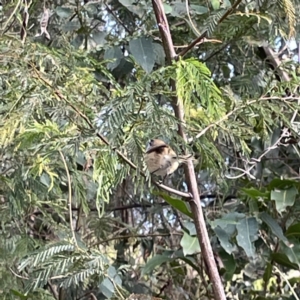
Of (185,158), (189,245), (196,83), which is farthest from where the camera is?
(189,245)

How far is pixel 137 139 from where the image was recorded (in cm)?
68

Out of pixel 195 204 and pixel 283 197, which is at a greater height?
pixel 195 204

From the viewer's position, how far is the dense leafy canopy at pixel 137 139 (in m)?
0.72

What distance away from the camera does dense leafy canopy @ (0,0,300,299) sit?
72cm

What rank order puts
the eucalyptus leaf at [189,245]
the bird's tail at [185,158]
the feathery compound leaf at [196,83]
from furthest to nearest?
the eucalyptus leaf at [189,245] < the bird's tail at [185,158] < the feathery compound leaf at [196,83]

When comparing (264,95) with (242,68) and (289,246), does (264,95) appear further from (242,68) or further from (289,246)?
(242,68)

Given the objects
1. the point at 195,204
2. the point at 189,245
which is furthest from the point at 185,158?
the point at 189,245

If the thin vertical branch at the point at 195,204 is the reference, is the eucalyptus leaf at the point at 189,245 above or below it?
below

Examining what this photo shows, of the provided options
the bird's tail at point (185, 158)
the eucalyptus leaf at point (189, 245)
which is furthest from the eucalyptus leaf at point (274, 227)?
the bird's tail at point (185, 158)

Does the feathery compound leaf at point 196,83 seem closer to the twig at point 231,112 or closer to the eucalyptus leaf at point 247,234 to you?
the twig at point 231,112

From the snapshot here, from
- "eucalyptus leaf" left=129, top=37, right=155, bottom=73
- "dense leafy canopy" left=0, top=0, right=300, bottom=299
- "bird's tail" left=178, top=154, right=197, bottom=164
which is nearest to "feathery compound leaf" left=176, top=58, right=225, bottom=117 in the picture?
"dense leafy canopy" left=0, top=0, right=300, bottom=299

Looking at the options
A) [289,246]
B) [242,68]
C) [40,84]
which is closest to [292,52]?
[242,68]

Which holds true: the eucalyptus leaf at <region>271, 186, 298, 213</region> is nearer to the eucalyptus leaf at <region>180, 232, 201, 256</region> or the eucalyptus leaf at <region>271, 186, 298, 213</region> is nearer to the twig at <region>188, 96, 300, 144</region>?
the eucalyptus leaf at <region>180, 232, 201, 256</region>

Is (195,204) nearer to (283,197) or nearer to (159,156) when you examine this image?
(159,156)
